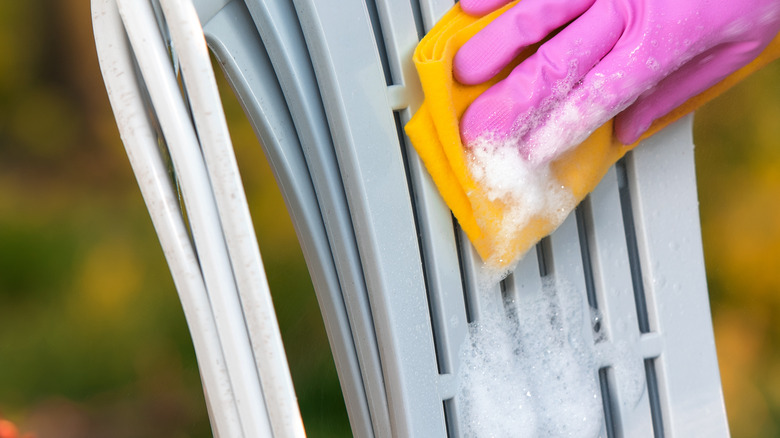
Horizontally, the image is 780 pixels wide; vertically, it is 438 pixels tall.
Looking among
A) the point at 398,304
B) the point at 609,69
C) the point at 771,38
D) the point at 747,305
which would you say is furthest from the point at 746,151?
the point at 398,304

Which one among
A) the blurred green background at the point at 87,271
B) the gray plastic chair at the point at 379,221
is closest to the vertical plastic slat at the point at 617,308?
the gray plastic chair at the point at 379,221

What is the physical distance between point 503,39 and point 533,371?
0.90 feet

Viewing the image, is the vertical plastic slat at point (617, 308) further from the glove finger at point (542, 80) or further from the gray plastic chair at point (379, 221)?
the glove finger at point (542, 80)

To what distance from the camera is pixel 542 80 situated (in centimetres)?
42

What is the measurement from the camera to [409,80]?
440 millimetres

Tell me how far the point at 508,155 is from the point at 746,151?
62 centimetres

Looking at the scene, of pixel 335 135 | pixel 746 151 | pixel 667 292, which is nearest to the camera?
pixel 335 135

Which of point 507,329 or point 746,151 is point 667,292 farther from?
point 746,151

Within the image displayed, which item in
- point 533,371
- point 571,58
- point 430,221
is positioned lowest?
point 533,371

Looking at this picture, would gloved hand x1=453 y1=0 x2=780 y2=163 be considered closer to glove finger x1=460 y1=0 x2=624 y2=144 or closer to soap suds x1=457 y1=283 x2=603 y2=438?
glove finger x1=460 y1=0 x2=624 y2=144

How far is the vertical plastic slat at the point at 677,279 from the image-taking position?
1.80 ft

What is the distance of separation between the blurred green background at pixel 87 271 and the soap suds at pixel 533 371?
36cm

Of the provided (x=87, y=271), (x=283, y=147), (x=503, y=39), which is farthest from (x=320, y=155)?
(x=87, y=271)

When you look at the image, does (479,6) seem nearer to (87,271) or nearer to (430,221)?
(430,221)
